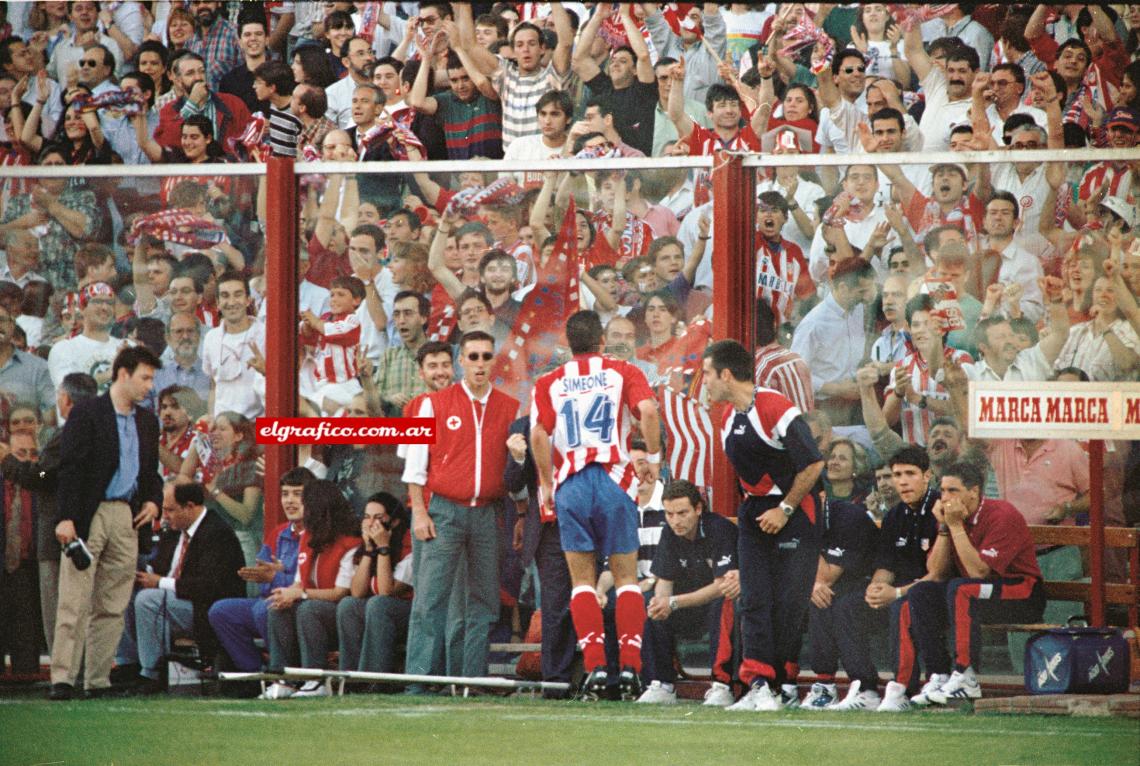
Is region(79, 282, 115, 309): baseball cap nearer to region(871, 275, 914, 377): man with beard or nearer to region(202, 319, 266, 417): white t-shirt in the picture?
region(202, 319, 266, 417): white t-shirt

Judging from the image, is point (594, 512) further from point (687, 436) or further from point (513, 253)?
point (513, 253)

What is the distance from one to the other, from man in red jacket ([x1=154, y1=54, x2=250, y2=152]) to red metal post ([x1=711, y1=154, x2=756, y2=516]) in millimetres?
2922

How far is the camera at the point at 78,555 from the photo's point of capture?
879 centimetres

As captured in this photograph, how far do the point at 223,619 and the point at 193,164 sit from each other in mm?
2622

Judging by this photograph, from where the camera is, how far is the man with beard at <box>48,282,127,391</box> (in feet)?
31.4

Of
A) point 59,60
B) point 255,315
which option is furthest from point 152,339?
point 59,60

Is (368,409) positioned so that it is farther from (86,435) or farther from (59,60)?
(59,60)

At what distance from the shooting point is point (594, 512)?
28.2 ft

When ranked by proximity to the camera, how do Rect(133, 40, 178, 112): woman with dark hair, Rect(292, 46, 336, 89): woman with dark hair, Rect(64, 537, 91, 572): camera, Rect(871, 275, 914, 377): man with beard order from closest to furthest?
Rect(871, 275, 914, 377): man with beard < Rect(64, 537, 91, 572): camera < Rect(292, 46, 336, 89): woman with dark hair < Rect(133, 40, 178, 112): woman with dark hair

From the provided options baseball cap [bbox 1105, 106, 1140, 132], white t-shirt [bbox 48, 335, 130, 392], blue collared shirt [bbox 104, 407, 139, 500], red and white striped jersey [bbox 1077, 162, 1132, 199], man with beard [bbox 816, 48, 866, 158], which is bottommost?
blue collared shirt [bbox 104, 407, 139, 500]

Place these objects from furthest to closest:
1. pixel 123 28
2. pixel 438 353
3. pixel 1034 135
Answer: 1. pixel 123 28
2. pixel 438 353
3. pixel 1034 135

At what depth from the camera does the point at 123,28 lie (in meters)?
10.1

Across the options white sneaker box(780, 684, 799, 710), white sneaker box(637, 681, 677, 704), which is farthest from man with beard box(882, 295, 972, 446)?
white sneaker box(637, 681, 677, 704)

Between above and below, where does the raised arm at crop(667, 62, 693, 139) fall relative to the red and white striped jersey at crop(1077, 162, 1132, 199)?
above
